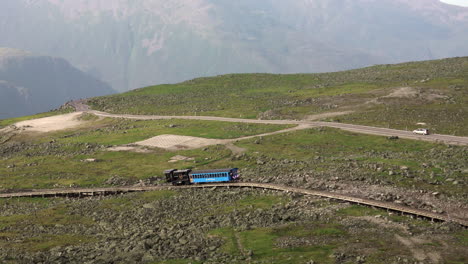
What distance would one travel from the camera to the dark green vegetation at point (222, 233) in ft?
233

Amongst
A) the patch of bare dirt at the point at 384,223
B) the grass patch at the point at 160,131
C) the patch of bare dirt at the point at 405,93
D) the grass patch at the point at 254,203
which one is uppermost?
the patch of bare dirt at the point at 405,93

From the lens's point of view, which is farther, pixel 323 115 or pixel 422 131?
pixel 323 115

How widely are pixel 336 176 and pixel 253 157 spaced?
33.5 meters

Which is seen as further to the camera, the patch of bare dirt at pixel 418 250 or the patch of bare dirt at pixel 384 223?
the patch of bare dirt at pixel 384 223

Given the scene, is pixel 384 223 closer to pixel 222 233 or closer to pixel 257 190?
pixel 222 233

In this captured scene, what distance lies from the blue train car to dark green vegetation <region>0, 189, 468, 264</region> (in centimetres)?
580

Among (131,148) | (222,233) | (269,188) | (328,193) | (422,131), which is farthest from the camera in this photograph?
(131,148)

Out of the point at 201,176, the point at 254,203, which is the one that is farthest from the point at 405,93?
the point at 254,203

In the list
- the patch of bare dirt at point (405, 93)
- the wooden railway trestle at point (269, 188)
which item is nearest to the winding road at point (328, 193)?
the wooden railway trestle at point (269, 188)

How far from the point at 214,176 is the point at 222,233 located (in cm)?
3468

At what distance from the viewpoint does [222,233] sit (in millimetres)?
82500

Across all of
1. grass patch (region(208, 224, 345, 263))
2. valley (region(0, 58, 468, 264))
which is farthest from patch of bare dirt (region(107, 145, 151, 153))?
grass patch (region(208, 224, 345, 263))

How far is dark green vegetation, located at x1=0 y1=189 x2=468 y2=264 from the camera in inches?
2795

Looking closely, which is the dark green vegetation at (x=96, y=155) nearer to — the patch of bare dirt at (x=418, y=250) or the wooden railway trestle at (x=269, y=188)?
the wooden railway trestle at (x=269, y=188)
